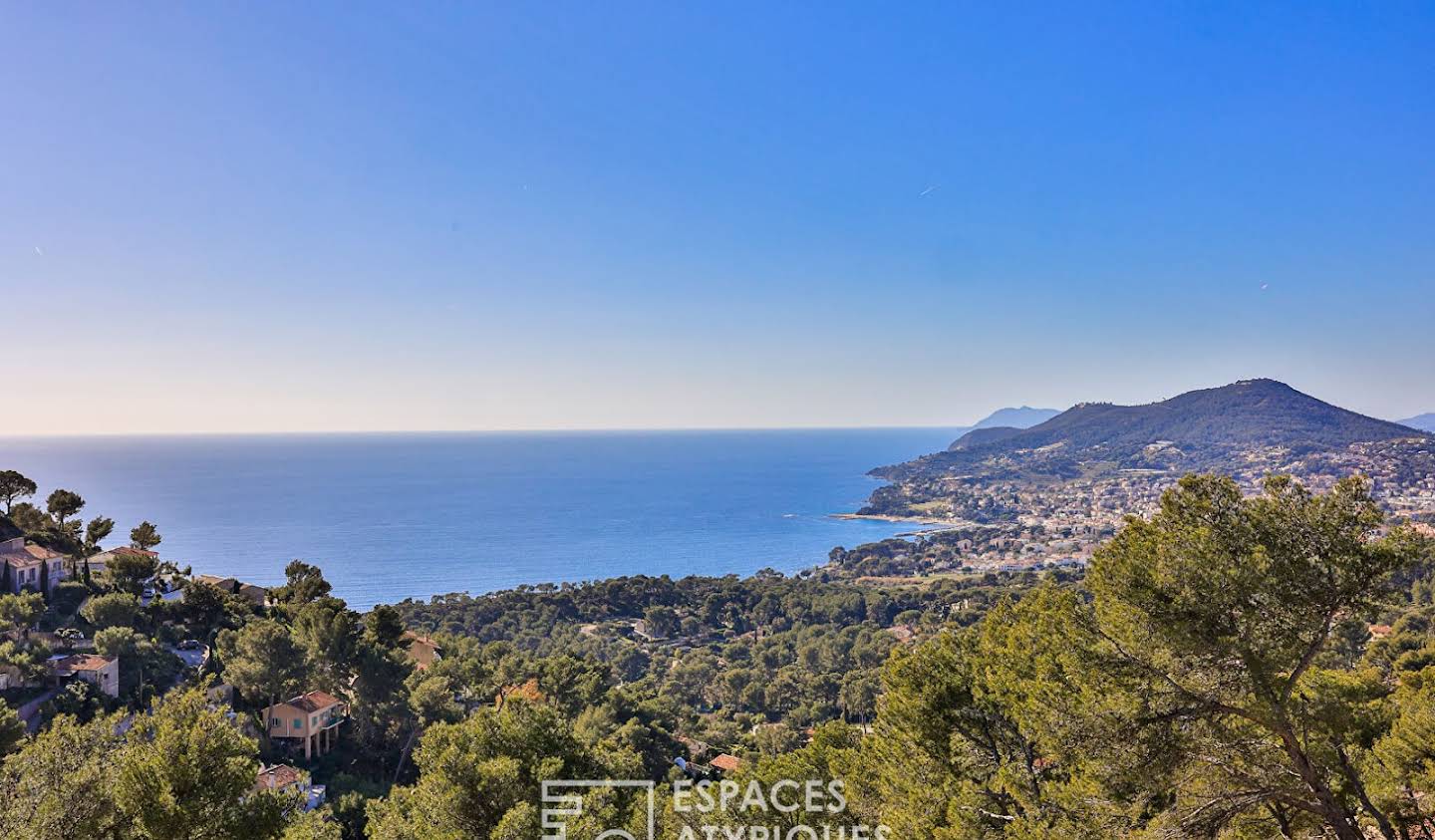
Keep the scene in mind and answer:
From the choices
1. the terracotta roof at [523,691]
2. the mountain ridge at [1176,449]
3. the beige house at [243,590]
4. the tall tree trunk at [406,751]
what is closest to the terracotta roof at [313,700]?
the tall tree trunk at [406,751]

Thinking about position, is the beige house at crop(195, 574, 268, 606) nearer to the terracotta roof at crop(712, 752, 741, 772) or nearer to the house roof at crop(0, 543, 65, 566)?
the house roof at crop(0, 543, 65, 566)

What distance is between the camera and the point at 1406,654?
53.6 ft

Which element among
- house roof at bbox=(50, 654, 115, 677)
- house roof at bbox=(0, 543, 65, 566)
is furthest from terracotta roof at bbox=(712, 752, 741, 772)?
house roof at bbox=(0, 543, 65, 566)

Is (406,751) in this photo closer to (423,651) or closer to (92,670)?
(92,670)

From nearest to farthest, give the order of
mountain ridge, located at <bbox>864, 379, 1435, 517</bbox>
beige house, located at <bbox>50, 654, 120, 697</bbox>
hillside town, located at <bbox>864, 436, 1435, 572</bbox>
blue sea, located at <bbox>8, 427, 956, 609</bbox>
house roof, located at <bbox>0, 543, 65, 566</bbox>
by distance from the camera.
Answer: beige house, located at <bbox>50, 654, 120, 697</bbox> < house roof, located at <bbox>0, 543, 65, 566</bbox> < blue sea, located at <bbox>8, 427, 956, 609</bbox> < hillside town, located at <bbox>864, 436, 1435, 572</bbox> < mountain ridge, located at <bbox>864, 379, 1435, 517</bbox>

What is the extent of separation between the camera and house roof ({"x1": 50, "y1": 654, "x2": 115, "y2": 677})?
47.3ft

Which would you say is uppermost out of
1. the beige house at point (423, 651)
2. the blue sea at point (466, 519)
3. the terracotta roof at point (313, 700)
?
the terracotta roof at point (313, 700)

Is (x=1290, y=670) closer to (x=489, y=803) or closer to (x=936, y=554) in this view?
(x=489, y=803)

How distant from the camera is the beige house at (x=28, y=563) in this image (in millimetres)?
18062

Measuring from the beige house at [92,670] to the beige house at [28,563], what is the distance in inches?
193

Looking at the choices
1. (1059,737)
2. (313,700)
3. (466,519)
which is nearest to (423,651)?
(313,700)
